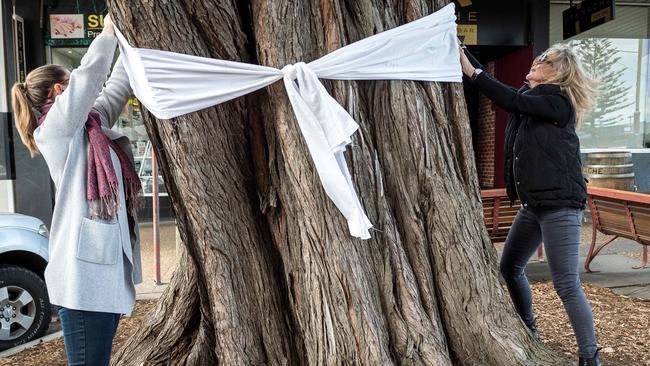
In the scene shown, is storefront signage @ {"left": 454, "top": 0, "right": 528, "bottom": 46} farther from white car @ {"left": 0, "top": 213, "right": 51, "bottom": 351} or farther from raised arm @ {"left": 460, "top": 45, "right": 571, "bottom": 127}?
white car @ {"left": 0, "top": 213, "right": 51, "bottom": 351}

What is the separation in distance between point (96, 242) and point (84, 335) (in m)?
0.46

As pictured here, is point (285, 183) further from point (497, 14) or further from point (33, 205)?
point (497, 14)

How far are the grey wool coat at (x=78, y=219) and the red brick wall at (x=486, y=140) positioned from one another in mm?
9588

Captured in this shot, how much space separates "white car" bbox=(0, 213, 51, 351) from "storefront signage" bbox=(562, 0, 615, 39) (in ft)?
27.3

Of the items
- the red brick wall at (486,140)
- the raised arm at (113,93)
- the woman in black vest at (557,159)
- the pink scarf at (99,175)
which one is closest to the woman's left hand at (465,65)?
the woman in black vest at (557,159)

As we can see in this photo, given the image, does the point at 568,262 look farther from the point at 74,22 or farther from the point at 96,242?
the point at 74,22

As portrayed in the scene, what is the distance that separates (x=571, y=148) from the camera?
10.5 ft

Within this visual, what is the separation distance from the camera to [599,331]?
4.22 m

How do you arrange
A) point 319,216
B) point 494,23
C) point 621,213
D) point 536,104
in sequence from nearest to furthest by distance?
point 319,216 → point 536,104 → point 621,213 → point 494,23

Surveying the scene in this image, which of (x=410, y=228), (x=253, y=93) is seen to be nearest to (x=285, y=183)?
(x=253, y=93)

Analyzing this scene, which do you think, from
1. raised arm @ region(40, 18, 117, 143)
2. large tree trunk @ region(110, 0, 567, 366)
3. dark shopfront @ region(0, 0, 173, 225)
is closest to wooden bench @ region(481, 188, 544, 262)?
large tree trunk @ region(110, 0, 567, 366)

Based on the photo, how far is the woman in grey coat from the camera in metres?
2.41

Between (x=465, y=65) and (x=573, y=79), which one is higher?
(x=465, y=65)

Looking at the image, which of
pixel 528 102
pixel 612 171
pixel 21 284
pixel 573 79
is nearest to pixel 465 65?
pixel 528 102
